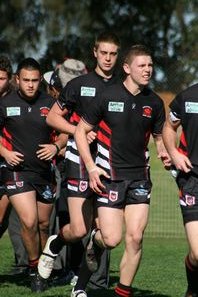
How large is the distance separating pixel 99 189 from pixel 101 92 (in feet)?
3.11

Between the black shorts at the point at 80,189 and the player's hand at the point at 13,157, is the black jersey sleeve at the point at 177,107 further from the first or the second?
the player's hand at the point at 13,157

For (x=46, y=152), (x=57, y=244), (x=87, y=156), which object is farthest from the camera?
(x=46, y=152)

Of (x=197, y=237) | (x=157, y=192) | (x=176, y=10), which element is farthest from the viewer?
(x=176, y=10)

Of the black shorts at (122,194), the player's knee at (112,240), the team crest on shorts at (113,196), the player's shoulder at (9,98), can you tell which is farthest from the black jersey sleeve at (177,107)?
the player's shoulder at (9,98)

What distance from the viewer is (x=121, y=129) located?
8.68 meters

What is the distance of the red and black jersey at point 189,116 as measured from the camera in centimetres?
822

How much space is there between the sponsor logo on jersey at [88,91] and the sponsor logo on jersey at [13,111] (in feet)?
3.05

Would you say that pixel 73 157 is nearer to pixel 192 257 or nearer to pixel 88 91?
pixel 88 91

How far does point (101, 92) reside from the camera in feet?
29.2

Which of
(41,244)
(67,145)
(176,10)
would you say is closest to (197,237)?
(67,145)

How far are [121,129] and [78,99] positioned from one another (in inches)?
39.0

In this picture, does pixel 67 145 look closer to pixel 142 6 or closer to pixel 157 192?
pixel 157 192

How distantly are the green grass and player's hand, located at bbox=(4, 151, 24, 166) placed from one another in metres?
1.34

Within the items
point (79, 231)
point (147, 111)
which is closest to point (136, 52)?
point (147, 111)
